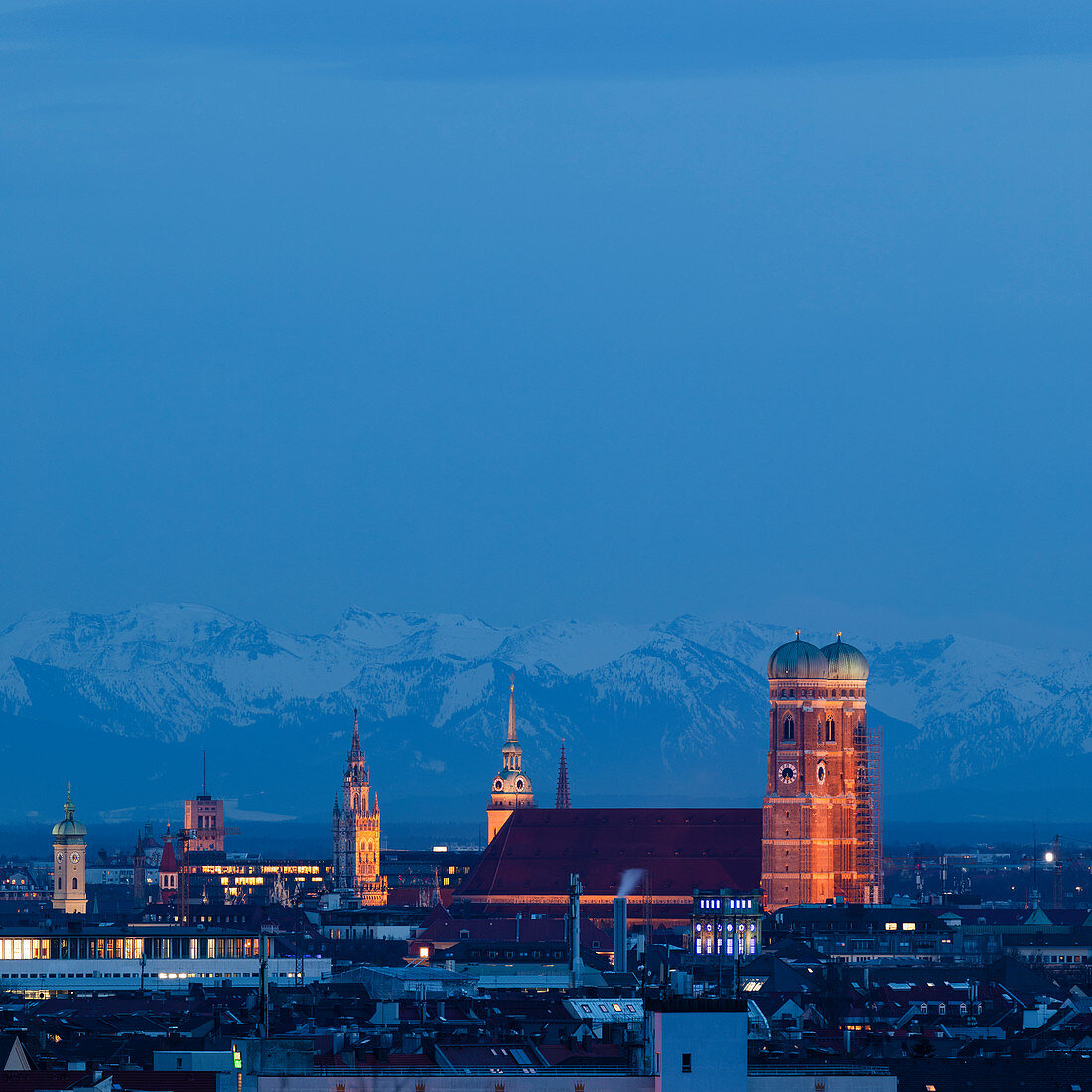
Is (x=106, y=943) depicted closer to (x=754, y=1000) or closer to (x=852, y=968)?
(x=852, y=968)

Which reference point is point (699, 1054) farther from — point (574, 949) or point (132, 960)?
point (132, 960)

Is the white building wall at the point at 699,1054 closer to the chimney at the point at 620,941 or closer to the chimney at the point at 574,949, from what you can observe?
the chimney at the point at 574,949

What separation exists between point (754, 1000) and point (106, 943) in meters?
64.7

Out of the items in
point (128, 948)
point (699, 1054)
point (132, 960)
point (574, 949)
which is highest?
point (128, 948)

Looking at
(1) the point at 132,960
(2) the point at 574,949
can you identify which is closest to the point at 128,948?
(1) the point at 132,960

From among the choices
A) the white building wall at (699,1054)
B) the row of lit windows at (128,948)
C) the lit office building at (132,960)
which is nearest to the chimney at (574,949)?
the lit office building at (132,960)

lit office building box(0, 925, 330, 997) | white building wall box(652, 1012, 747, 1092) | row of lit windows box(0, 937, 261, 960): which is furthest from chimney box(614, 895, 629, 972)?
white building wall box(652, 1012, 747, 1092)

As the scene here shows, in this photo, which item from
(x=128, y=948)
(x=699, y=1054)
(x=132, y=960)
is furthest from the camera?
(x=128, y=948)

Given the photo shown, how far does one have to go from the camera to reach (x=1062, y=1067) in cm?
9025

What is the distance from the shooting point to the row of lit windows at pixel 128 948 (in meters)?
190

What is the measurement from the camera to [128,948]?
192 m

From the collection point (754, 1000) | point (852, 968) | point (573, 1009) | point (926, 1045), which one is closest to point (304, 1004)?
point (573, 1009)

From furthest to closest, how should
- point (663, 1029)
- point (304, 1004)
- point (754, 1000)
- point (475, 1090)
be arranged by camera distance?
point (754, 1000) → point (304, 1004) → point (475, 1090) → point (663, 1029)

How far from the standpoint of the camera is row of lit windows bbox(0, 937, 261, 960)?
623 ft
